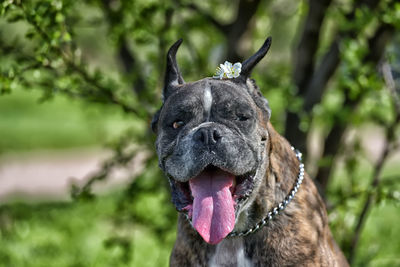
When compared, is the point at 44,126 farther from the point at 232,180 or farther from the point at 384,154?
the point at 232,180

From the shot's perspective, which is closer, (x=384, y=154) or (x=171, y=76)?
(x=171, y=76)

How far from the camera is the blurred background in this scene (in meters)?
4.01

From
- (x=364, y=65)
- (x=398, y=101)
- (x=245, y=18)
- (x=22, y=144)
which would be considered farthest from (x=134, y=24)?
(x=22, y=144)

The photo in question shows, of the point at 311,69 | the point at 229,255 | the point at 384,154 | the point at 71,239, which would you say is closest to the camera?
the point at 229,255

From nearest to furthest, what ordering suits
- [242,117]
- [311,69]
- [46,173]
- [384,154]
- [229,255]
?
[242,117] → [229,255] → [384,154] → [311,69] → [46,173]

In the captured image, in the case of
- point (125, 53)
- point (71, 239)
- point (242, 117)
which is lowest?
point (242, 117)

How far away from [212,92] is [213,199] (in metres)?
0.53

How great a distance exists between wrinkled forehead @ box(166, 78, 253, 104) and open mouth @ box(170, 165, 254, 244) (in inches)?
13.5

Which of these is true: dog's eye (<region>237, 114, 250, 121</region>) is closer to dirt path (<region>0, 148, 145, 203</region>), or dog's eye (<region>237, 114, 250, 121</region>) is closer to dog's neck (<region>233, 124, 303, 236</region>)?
dog's neck (<region>233, 124, 303, 236</region>)

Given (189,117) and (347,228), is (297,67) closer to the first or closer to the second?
(347,228)

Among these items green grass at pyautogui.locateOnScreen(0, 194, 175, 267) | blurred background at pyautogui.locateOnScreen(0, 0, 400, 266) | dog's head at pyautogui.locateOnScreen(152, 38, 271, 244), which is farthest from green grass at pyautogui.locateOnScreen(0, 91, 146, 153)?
dog's head at pyautogui.locateOnScreen(152, 38, 271, 244)

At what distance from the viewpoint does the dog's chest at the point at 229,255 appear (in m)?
2.96

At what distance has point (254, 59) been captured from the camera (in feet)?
9.62

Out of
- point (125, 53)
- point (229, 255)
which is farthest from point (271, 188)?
point (125, 53)
